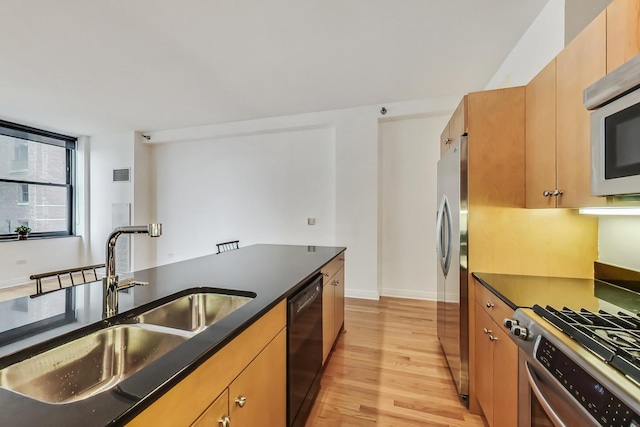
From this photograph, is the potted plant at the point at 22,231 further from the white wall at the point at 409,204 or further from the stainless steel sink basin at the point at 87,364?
the white wall at the point at 409,204

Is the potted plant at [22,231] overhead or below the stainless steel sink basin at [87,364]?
overhead

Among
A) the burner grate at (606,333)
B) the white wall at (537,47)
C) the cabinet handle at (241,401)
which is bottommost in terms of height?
the cabinet handle at (241,401)

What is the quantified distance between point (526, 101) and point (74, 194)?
752 cm

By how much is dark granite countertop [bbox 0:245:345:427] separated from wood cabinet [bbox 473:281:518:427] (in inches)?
39.6

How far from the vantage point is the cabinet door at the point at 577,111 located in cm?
109

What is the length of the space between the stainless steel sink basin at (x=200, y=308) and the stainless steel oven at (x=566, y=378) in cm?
115

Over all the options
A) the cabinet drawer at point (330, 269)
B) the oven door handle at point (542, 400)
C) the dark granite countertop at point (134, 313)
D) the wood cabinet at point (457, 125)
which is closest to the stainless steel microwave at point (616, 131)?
the oven door handle at point (542, 400)

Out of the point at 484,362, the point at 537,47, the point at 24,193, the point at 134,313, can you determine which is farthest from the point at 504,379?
the point at 24,193

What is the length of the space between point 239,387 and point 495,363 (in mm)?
1263

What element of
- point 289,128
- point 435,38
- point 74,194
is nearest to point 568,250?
point 435,38

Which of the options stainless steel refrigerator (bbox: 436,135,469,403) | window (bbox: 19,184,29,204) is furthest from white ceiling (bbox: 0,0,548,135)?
window (bbox: 19,184,29,204)

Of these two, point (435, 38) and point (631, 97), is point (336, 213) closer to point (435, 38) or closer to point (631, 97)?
point (435, 38)

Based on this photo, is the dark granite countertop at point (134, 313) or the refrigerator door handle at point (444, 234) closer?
the dark granite countertop at point (134, 313)

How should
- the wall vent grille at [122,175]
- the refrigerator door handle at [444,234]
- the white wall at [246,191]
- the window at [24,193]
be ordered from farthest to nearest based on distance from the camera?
the wall vent grille at [122,175], the window at [24,193], the white wall at [246,191], the refrigerator door handle at [444,234]
